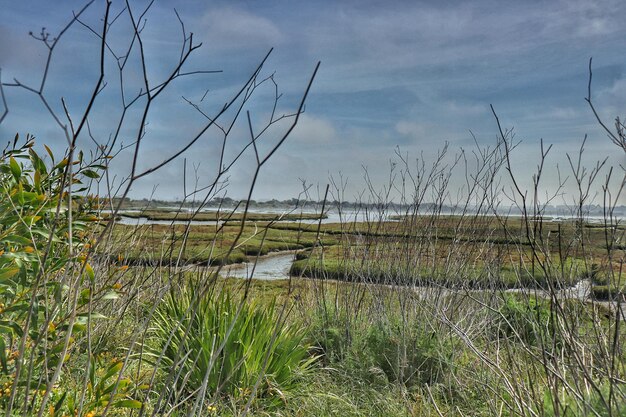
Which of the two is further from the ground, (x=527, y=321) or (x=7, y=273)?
(x=7, y=273)

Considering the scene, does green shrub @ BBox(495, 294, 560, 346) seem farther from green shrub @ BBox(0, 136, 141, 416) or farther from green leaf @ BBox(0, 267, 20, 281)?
green leaf @ BBox(0, 267, 20, 281)

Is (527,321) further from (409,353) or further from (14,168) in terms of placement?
(14,168)

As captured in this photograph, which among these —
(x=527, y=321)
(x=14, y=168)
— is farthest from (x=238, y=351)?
(x=14, y=168)

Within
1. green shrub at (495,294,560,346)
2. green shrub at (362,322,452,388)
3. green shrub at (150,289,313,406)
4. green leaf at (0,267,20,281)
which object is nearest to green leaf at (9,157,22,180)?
green leaf at (0,267,20,281)

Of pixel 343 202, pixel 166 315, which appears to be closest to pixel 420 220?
pixel 343 202

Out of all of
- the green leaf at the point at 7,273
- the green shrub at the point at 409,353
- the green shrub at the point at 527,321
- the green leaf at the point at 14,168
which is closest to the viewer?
the green leaf at the point at 7,273

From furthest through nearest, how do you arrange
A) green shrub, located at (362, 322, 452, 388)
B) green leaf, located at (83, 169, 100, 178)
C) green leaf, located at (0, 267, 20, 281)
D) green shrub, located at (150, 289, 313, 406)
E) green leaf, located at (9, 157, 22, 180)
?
green shrub, located at (362, 322, 452, 388) → green shrub, located at (150, 289, 313, 406) → green leaf, located at (83, 169, 100, 178) → green leaf, located at (9, 157, 22, 180) → green leaf, located at (0, 267, 20, 281)

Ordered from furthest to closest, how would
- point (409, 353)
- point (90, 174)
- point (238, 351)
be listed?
1. point (409, 353)
2. point (238, 351)
3. point (90, 174)

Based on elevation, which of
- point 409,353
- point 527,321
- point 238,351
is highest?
point 527,321

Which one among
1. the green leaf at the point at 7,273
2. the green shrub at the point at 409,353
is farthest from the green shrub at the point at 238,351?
the green leaf at the point at 7,273

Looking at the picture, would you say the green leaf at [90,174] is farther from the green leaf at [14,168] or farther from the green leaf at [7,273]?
the green leaf at [7,273]

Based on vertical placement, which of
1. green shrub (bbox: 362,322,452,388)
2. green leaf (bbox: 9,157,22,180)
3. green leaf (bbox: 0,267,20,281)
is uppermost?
green leaf (bbox: 9,157,22,180)

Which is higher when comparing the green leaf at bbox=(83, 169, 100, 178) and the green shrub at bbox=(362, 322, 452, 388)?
the green leaf at bbox=(83, 169, 100, 178)

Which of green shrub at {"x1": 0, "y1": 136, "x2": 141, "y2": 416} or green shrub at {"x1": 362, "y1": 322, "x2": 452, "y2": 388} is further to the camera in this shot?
green shrub at {"x1": 362, "y1": 322, "x2": 452, "y2": 388}
